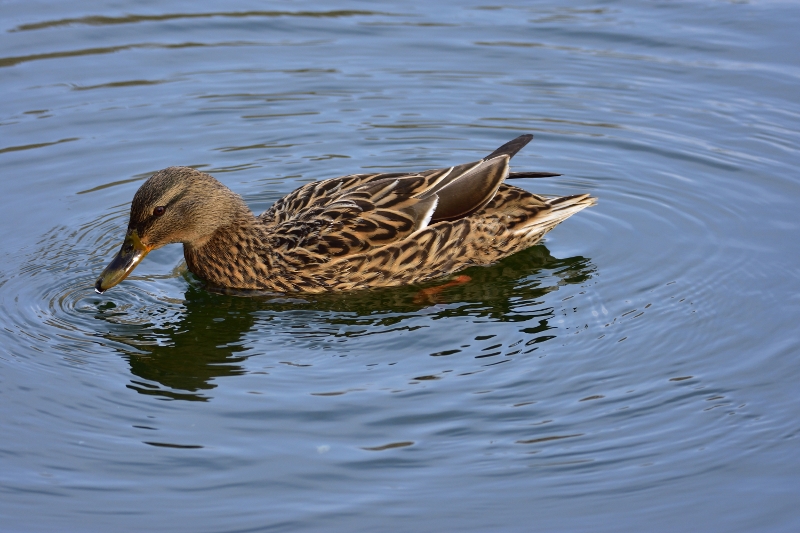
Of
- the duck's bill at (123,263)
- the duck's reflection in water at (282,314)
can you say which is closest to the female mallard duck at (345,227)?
the duck's bill at (123,263)

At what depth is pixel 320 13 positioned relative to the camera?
616 inches

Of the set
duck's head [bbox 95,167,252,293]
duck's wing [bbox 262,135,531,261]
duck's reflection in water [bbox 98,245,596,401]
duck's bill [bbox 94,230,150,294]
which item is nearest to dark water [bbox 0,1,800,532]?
duck's reflection in water [bbox 98,245,596,401]

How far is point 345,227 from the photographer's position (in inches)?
378

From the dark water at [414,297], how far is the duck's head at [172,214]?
39 centimetres

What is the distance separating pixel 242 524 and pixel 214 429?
42.8 inches

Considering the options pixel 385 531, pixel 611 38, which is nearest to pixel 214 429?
pixel 385 531

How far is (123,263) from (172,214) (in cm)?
58

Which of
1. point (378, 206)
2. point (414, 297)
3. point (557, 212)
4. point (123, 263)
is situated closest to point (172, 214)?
point (123, 263)

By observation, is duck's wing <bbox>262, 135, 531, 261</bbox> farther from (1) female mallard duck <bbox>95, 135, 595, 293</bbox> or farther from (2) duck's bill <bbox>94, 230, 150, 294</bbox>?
(2) duck's bill <bbox>94, 230, 150, 294</bbox>

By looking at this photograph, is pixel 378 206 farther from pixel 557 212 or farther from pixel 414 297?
pixel 557 212

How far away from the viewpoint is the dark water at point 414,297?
6.99 m

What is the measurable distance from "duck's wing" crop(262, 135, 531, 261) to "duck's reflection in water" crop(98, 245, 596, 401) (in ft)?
1.54

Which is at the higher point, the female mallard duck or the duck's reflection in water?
the female mallard duck

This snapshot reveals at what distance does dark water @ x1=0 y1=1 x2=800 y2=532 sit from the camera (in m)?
6.99
